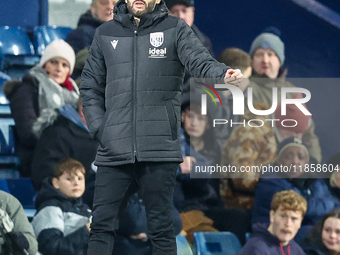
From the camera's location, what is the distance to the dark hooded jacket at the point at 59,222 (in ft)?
10.6

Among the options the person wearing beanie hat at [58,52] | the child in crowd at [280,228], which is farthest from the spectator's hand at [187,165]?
the person wearing beanie hat at [58,52]

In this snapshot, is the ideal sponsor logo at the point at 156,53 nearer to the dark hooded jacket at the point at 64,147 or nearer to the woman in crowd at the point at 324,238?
the dark hooded jacket at the point at 64,147

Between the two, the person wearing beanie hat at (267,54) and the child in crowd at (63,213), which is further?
the person wearing beanie hat at (267,54)

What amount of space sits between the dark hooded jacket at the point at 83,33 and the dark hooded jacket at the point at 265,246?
1539mm

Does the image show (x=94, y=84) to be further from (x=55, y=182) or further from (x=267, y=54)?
(x=267, y=54)

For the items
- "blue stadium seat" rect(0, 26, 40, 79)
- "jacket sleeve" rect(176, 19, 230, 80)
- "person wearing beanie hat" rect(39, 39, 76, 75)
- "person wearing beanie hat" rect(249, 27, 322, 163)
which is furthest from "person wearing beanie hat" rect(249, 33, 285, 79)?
"jacket sleeve" rect(176, 19, 230, 80)

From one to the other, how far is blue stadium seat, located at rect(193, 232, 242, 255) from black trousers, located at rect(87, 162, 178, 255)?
1438 mm

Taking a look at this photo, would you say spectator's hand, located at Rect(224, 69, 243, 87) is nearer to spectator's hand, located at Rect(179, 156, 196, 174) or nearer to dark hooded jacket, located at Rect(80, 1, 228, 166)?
dark hooded jacket, located at Rect(80, 1, 228, 166)

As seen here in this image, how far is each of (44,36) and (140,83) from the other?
168 cm

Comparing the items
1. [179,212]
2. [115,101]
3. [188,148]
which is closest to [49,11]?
[188,148]

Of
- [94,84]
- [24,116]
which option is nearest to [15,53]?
[24,116]

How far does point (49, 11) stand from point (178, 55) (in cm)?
173

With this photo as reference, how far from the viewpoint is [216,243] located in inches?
133

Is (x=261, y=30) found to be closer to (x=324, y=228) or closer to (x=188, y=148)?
(x=188, y=148)
